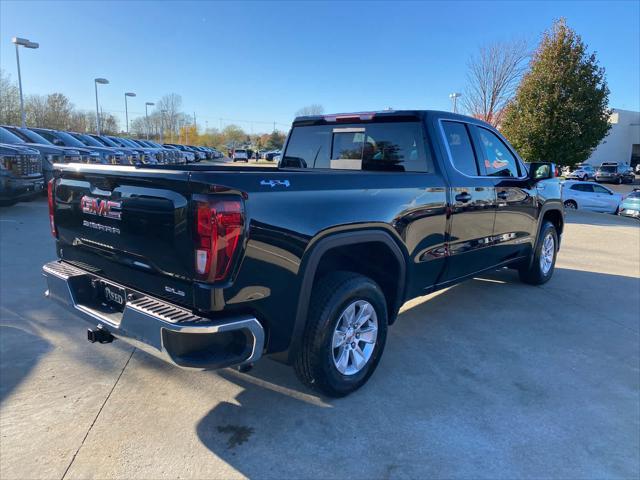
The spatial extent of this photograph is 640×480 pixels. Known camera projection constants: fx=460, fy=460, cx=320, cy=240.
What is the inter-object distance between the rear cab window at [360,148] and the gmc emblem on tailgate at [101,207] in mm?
2235

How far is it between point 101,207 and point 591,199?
69.7 ft

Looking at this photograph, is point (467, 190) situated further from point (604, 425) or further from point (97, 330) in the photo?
point (97, 330)

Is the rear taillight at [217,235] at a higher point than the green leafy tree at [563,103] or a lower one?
lower

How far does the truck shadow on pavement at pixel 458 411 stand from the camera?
102 inches

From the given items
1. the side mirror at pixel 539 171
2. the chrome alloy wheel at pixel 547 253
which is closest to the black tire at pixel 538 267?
the chrome alloy wheel at pixel 547 253

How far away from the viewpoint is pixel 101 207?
9.52 feet

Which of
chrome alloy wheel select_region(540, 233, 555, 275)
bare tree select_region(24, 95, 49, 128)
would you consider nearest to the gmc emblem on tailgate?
chrome alloy wheel select_region(540, 233, 555, 275)

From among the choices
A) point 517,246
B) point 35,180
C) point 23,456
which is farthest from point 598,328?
point 35,180

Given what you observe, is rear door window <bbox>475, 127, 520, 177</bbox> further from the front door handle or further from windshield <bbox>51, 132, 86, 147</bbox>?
windshield <bbox>51, 132, 86, 147</bbox>

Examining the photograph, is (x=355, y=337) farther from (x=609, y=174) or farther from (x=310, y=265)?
(x=609, y=174)

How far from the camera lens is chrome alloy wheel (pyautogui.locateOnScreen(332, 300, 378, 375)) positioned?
3.12m

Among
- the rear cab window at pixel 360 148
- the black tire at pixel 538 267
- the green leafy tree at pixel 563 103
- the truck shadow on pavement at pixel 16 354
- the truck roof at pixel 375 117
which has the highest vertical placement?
the green leafy tree at pixel 563 103

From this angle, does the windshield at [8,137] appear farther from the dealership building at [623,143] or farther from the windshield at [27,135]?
the dealership building at [623,143]

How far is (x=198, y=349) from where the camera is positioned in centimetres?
239
